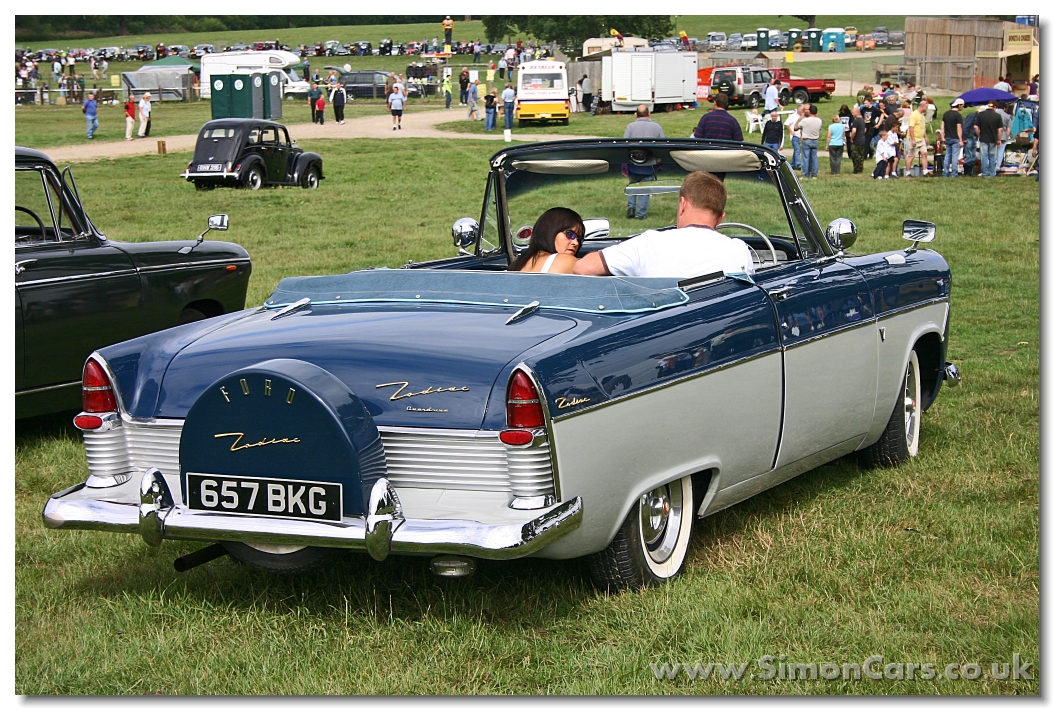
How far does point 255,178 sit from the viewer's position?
22922mm

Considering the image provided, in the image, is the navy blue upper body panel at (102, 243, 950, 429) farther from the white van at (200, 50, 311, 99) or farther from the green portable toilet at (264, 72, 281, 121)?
the white van at (200, 50, 311, 99)

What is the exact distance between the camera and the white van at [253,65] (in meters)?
55.1

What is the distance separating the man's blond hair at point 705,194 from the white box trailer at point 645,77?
37.9 meters

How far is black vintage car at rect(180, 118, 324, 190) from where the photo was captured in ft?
73.8

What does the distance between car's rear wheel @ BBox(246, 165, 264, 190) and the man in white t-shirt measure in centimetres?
1878

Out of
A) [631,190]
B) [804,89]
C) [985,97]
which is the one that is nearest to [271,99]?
[804,89]

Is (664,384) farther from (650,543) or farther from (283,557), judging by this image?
(283,557)

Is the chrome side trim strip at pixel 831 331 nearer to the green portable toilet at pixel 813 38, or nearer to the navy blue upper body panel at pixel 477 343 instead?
the navy blue upper body panel at pixel 477 343

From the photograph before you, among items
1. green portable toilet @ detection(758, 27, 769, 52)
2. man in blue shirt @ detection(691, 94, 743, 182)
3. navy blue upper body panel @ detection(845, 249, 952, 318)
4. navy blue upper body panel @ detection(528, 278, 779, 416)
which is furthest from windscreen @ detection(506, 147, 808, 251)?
green portable toilet @ detection(758, 27, 769, 52)

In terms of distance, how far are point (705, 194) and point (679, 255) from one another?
0.34 meters

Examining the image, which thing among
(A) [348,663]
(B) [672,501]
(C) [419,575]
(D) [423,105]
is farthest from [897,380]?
(D) [423,105]

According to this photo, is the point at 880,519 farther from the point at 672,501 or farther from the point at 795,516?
the point at 672,501

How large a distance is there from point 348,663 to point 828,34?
6769cm

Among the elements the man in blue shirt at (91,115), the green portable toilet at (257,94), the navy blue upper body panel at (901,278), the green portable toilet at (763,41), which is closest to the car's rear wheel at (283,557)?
the navy blue upper body panel at (901,278)
